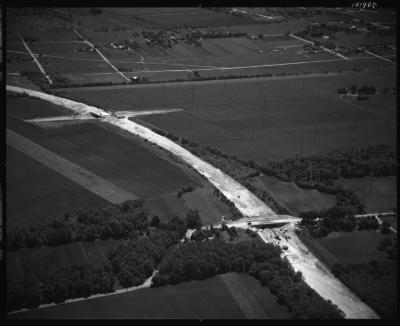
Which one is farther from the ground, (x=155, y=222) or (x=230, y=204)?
(x=230, y=204)

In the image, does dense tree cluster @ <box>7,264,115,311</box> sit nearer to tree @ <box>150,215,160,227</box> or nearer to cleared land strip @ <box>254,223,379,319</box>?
tree @ <box>150,215,160,227</box>

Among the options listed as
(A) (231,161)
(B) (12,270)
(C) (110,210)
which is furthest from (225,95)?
(B) (12,270)

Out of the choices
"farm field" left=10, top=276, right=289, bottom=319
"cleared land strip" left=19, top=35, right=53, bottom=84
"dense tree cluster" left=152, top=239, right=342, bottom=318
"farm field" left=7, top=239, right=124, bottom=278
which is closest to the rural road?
"dense tree cluster" left=152, top=239, right=342, bottom=318

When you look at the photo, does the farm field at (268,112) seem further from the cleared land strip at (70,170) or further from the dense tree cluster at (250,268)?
the dense tree cluster at (250,268)

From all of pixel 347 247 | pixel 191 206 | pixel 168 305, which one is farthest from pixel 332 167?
pixel 168 305

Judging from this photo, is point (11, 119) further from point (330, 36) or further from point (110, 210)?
point (330, 36)

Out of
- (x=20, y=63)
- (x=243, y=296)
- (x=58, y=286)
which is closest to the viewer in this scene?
(x=58, y=286)

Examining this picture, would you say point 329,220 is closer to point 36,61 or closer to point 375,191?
point 375,191
